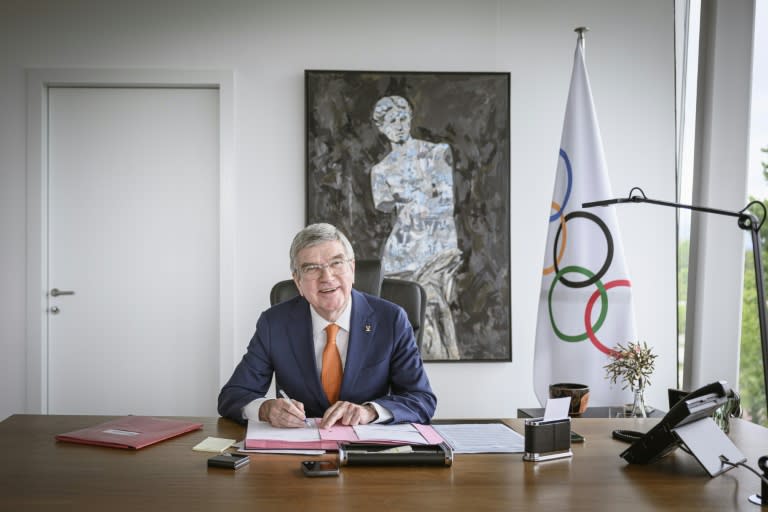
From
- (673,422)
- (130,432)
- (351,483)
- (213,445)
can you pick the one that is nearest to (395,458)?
(351,483)

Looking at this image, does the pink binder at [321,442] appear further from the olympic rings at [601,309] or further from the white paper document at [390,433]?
the olympic rings at [601,309]

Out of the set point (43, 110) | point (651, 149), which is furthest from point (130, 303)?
point (651, 149)

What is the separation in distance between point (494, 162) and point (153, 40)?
74.8 inches

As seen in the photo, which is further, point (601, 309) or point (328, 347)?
point (601, 309)

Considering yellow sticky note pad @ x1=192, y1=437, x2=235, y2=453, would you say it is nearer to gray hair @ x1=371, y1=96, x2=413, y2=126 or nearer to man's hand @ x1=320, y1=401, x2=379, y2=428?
man's hand @ x1=320, y1=401, x2=379, y2=428

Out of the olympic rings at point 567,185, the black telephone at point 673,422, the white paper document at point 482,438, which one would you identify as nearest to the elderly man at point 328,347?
the white paper document at point 482,438

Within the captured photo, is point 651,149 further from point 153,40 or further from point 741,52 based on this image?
point 153,40

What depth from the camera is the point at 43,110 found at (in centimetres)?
381

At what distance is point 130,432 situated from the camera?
70.3 inches

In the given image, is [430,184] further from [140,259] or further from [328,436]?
[328,436]

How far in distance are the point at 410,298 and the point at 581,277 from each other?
1.10 m

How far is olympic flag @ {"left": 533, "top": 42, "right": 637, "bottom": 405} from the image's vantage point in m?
3.24

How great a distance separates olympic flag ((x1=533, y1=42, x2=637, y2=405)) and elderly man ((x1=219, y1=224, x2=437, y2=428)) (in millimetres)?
1311

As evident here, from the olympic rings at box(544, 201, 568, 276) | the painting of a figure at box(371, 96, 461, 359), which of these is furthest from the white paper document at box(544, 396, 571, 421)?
the painting of a figure at box(371, 96, 461, 359)
